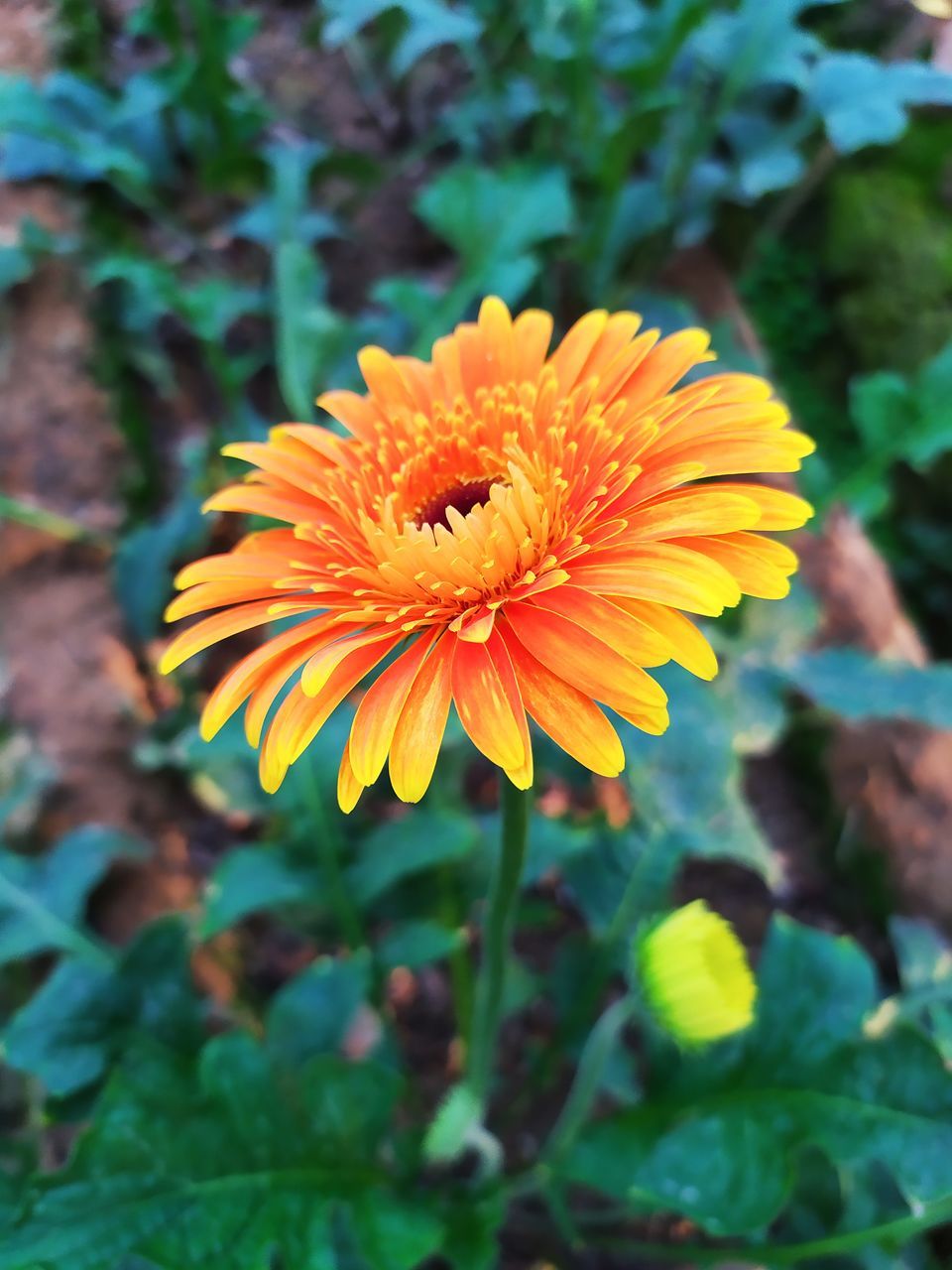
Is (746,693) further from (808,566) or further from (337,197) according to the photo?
(337,197)

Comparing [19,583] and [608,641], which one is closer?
[608,641]

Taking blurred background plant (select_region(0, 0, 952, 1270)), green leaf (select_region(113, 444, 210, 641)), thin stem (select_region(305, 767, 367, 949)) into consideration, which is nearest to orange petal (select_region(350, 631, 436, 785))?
blurred background plant (select_region(0, 0, 952, 1270))

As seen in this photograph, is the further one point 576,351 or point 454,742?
point 454,742

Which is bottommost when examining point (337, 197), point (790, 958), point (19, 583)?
point (790, 958)

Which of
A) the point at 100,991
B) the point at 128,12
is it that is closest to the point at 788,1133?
the point at 100,991

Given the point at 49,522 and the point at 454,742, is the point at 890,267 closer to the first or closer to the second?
the point at 454,742

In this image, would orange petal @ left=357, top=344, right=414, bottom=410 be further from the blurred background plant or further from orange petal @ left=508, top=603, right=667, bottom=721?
the blurred background plant

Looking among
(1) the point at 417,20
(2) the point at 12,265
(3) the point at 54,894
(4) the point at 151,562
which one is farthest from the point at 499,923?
(2) the point at 12,265
